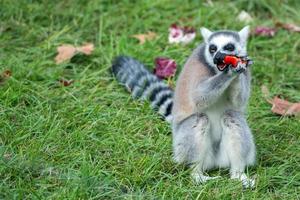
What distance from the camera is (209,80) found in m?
4.77

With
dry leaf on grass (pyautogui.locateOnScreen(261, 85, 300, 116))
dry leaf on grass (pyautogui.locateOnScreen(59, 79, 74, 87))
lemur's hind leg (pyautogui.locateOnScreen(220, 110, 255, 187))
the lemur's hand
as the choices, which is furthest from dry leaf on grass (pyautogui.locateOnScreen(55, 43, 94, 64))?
the lemur's hand

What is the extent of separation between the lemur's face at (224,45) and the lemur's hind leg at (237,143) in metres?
0.40

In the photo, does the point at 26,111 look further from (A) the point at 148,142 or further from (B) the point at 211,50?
(B) the point at 211,50

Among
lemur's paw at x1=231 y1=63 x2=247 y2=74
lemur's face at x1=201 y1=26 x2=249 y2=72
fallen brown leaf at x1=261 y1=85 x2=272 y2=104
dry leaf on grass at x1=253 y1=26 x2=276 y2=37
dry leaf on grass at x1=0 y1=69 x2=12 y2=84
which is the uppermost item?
lemur's face at x1=201 y1=26 x2=249 y2=72

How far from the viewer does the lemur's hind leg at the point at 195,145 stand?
476cm

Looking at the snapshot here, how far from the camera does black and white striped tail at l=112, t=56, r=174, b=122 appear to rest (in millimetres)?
5555

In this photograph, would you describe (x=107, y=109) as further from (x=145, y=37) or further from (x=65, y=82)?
(x=145, y=37)

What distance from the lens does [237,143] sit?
15.6ft

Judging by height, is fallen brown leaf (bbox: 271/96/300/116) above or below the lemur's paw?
below

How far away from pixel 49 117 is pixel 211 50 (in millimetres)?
1345

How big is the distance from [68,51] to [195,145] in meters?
2.13

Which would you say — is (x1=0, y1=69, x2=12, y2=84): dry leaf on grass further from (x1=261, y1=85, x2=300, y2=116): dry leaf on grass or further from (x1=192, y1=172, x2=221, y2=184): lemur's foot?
(x1=261, y1=85, x2=300, y2=116): dry leaf on grass

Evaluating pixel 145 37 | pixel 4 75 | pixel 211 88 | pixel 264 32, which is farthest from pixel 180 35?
pixel 211 88

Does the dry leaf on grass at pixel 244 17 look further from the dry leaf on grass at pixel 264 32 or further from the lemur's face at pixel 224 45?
the lemur's face at pixel 224 45
